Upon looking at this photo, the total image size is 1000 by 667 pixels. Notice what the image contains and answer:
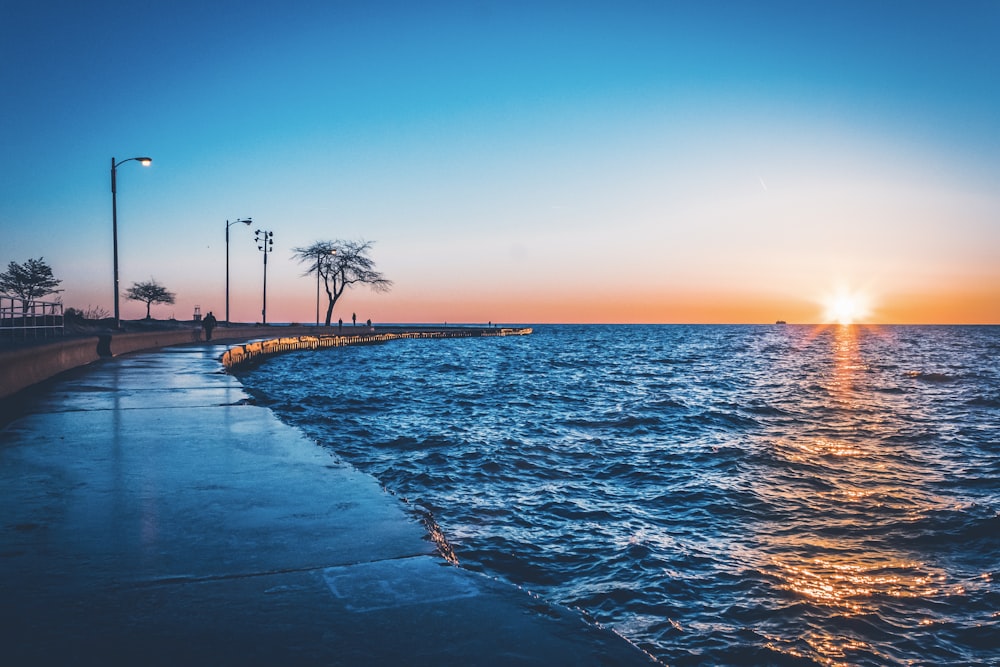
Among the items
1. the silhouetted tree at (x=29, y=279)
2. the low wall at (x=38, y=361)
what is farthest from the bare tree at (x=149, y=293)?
the low wall at (x=38, y=361)

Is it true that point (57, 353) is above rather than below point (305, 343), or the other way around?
above

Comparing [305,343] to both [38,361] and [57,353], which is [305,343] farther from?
[38,361]

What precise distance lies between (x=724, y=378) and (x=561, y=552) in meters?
31.5

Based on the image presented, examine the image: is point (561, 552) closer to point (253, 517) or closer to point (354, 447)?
point (253, 517)

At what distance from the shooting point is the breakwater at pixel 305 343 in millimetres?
29750

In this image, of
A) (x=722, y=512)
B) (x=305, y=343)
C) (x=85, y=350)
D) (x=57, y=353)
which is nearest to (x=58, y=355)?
(x=57, y=353)

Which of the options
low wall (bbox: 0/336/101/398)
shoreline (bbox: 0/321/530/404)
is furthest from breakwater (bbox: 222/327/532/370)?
low wall (bbox: 0/336/101/398)

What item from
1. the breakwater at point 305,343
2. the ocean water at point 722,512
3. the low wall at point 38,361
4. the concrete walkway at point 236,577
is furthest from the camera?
the breakwater at point 305,343

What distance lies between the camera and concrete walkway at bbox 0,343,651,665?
313cm

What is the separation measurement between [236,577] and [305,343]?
180 ft

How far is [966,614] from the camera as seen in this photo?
5.82m

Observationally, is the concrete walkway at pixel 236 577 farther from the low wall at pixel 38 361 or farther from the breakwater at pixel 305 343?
the breakwater at pixel 305 343

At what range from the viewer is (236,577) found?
3.98 metres

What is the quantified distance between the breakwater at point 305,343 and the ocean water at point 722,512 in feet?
28.5
